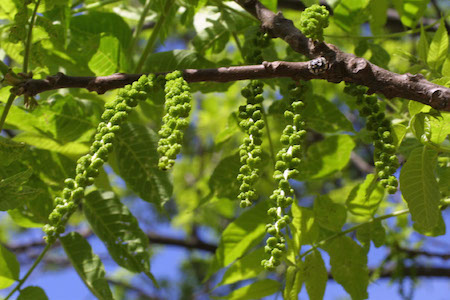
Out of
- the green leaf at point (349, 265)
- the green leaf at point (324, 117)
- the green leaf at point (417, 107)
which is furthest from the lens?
the green leaf at point (324, 117)

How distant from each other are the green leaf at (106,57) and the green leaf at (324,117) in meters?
0.75

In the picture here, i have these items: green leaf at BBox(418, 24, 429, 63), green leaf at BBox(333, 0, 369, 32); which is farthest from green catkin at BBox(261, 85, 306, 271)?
green leaf at BBox(333, 0, 369, 32)

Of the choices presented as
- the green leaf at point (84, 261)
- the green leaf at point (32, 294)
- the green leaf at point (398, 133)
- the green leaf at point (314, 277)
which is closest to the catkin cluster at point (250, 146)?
the green leaf at point (398, 133)

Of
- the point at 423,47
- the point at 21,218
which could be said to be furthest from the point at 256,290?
the point at 423,47

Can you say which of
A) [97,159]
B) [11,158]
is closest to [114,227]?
[11,158]

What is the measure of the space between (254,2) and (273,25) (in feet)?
0.53

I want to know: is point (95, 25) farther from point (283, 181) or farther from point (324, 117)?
point (283, 181)

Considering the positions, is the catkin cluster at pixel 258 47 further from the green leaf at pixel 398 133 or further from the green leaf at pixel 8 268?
the green leaf at pixel 8 268

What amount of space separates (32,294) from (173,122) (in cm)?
90

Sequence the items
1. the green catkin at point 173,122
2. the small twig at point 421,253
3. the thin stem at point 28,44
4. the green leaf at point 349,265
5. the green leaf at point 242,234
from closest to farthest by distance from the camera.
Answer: the green catkin at point 173,122, the thin stem at point 28,44, the green leaf at point 349,265, the green leaf at point 242,234, the small twig at point 421,253

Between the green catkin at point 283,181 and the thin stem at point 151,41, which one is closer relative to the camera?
the green catkin at point 283,181

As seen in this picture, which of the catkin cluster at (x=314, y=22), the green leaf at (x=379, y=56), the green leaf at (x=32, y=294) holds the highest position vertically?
the green leaf at (x=379, y=56)

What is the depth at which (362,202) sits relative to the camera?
191 centimetres

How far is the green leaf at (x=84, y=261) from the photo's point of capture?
186 cm
